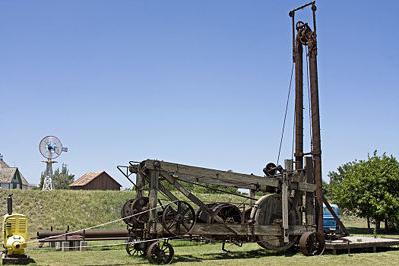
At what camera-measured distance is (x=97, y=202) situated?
40531mm

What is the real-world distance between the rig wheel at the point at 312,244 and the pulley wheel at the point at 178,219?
4253mm

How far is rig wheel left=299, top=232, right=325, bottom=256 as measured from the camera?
58.2ft

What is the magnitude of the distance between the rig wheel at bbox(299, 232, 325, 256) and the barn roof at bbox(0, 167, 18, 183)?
235ft

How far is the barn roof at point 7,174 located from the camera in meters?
81.9

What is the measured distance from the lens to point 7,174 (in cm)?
8319

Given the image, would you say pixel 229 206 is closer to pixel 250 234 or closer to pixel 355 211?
pixel 250 234

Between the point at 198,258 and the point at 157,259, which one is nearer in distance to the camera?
the point at 157,259

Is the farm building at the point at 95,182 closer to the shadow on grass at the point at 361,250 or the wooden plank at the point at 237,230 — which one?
the shadow on grass at the point at 361,250

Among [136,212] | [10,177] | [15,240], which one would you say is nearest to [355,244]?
[136,212]

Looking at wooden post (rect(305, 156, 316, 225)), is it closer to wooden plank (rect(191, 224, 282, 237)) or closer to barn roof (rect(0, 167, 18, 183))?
wooden plank (rect(191, 224, 282, 237))

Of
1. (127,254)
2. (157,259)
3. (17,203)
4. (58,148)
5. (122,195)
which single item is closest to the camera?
(157,259)

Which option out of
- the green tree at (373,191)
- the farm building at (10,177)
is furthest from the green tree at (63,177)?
the green tree at (373,191)

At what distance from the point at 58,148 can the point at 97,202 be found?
30.2 ft

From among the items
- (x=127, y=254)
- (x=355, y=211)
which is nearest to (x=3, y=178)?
(x=355, y=211)
